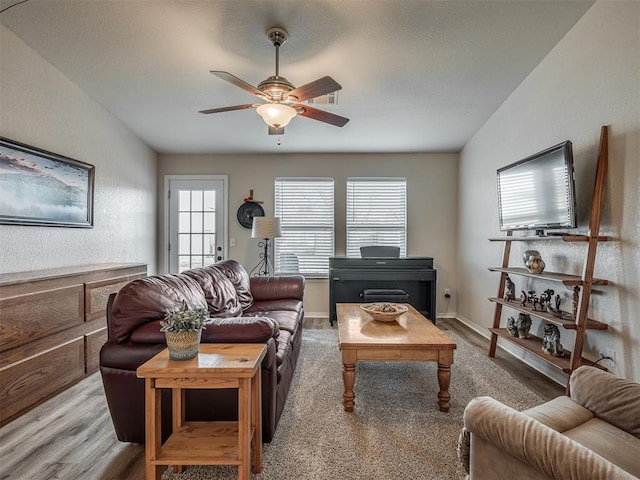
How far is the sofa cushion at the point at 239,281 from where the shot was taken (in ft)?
10.3

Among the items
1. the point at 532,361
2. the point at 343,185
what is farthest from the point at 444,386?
the point at 343,185

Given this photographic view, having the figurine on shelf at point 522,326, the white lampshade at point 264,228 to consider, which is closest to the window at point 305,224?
the white lampshade at point 264,228

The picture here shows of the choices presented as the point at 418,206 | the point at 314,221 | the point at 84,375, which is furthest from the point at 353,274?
the point at 84,375

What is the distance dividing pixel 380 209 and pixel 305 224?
3.86 ft

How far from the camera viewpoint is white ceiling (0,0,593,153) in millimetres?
2217

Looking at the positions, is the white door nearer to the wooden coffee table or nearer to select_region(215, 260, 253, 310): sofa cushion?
select_region(215, 260, 253, 310): sofa cushion

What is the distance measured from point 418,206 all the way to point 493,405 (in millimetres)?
4002

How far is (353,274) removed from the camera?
4.27 metres

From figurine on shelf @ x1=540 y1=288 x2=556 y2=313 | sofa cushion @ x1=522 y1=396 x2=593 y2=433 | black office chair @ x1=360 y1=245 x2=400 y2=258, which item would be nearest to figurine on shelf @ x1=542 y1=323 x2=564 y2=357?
figurine on shelf @ x1=540 y1=288 x2=556 y2=313

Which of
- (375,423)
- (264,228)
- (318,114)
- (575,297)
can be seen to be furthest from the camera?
(264,228)

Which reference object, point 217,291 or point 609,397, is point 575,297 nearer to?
point 609,397

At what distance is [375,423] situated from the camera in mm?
1993

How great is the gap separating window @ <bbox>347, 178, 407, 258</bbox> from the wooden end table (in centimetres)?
352

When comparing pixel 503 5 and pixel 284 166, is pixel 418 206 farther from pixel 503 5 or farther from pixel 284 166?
pixel 503 5
